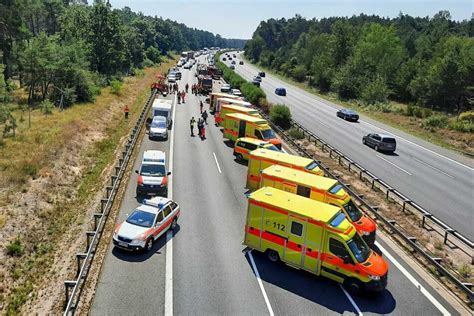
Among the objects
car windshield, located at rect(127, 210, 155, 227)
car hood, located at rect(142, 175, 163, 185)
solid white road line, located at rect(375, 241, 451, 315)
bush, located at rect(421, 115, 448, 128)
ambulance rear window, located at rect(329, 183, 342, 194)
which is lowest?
solid white road line, located at rect(375, 241, 451, 315)

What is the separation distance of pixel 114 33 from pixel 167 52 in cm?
11364

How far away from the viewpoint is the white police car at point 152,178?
81.4ft

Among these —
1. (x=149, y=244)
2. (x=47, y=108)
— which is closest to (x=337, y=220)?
(x=149, y=244)

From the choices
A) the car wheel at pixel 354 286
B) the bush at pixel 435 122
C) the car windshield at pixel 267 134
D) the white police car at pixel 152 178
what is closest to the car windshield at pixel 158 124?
the car windshield at pixel 267 134

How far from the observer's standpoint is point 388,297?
1655cm

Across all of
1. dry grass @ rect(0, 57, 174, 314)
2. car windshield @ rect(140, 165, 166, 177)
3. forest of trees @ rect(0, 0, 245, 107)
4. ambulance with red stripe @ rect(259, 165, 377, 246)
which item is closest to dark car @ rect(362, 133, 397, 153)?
ambulance with red stripe @ rect(259, 165, 377, 246)

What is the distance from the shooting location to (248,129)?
37.4m

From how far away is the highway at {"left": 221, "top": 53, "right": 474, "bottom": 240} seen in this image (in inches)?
1061

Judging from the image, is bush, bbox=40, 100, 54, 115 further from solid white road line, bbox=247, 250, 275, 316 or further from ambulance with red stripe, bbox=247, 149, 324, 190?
solid white road line, bbox=247, 250, 275, 316

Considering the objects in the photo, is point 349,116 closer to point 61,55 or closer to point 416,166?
point 416,166

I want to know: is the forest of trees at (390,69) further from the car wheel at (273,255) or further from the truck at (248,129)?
the car wheel at (273,255)

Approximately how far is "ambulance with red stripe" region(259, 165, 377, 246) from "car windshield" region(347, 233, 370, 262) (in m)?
2.71

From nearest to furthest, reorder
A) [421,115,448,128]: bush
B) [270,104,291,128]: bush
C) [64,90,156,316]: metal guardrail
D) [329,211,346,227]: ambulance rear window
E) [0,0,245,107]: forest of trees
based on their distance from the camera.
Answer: [64,90,156,316]: metal guardrail → [329,211,346,227]: ambulance rear window → [270,104,291,128]: bush → [0,0,245,107]: forest of trees → [421,115,448,128]: bush

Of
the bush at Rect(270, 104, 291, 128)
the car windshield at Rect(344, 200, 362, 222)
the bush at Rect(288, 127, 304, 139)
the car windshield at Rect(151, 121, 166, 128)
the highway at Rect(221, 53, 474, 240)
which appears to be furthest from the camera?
the bush at Rect(270, 104, 291, 128)
